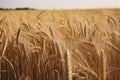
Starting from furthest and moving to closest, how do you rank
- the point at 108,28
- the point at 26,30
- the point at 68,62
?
the point at 26,30 < the point at 108,28 < the point at 68,62

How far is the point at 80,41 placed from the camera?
6.59 feet

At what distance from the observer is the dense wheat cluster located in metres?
2.00

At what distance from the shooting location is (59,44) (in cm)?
203

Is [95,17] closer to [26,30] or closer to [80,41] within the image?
[80,41]

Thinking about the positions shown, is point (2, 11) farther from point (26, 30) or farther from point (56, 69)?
point (56, 69)

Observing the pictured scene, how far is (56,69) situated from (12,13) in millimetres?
538

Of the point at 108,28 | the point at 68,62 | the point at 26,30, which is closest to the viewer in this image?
the point at 68,62

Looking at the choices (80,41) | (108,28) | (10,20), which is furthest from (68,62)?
(10,20)

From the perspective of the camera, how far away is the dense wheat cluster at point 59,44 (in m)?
2.00

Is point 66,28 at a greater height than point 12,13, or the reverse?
point 12,13

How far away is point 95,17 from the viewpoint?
206 centimetres

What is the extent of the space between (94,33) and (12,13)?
64 centimetres

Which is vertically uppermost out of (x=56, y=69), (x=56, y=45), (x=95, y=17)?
(x=95, y=17)

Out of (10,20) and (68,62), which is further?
(10,20)
